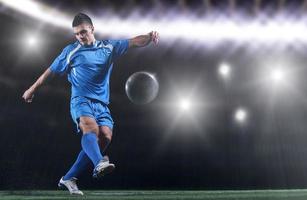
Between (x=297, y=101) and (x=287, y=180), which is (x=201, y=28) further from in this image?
(x=287, y=180)

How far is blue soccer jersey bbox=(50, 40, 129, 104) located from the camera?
5.29 meters


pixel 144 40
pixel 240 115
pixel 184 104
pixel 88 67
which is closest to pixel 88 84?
pixel 88 67

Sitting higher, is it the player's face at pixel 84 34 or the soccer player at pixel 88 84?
the player's face at pixel 84 34

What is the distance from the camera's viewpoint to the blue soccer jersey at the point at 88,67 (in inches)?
208

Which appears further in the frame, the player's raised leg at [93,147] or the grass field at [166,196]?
the grass field at [166,196]

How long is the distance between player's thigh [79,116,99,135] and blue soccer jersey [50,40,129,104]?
0.43 meters

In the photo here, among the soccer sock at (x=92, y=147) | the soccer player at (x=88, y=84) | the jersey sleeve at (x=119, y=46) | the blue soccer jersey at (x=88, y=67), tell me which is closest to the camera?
the soccer sock at (x=92, y=147)

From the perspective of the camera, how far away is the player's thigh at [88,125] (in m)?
4.76

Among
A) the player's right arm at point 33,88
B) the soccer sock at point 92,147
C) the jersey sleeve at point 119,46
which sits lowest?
the soccer sock at point 92,147

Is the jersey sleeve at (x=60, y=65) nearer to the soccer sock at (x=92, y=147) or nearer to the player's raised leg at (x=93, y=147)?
the player's raised leg at (x=93, y=147)

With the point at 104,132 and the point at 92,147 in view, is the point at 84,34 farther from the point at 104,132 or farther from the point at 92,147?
the point at 92,147

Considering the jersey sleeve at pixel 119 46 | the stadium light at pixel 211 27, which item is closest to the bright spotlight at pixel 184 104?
the stadium light at pixel 211 27

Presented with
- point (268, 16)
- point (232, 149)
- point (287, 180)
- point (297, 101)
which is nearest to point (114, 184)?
point (232, 149)

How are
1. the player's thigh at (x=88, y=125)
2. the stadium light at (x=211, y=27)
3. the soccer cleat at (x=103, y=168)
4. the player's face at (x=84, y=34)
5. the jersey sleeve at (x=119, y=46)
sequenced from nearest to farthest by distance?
the soccer cleat at (x=103, y=168)
the player's thigh at (x=88, y=125)
the player's face at (x=84, y=34)
the jersey sleeve at (x=119, y=46)
the stadium light at (x=211, y=27)
